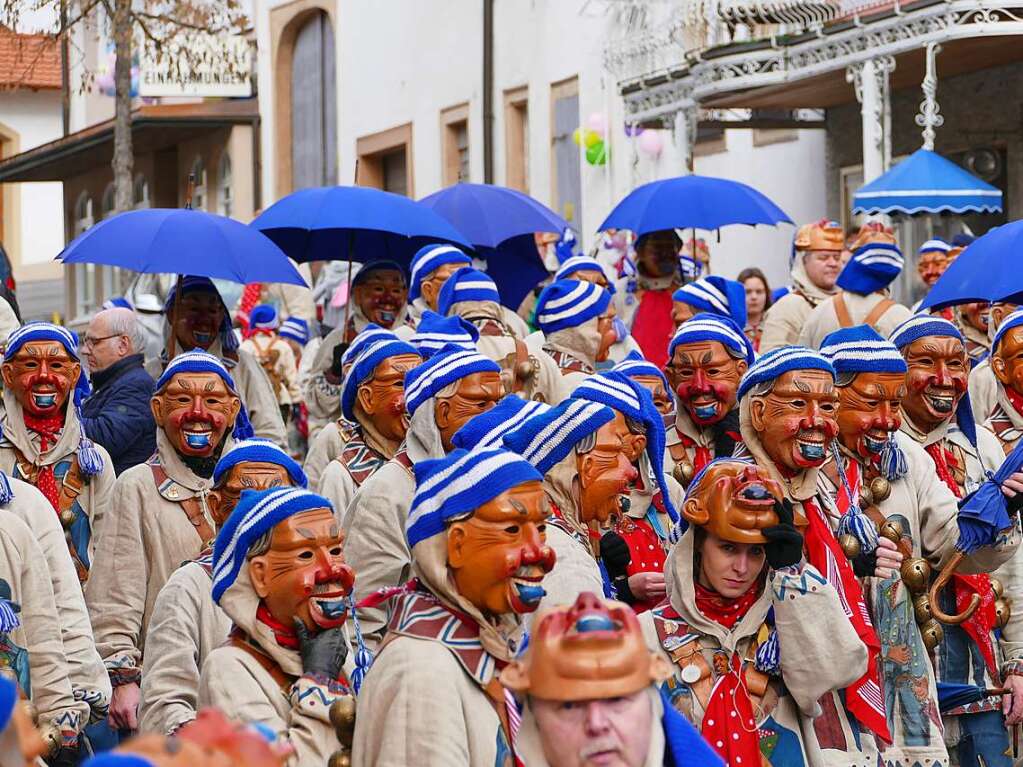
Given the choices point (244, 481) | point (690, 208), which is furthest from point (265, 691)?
point (690, 208)

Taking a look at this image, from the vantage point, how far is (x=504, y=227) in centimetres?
1364

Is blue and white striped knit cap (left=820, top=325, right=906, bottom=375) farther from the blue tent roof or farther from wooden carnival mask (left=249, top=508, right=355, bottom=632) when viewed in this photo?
the blue tent roof

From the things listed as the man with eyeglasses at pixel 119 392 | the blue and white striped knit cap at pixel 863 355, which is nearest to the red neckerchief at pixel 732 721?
the blue and white striped knit cap at pixel 863 355

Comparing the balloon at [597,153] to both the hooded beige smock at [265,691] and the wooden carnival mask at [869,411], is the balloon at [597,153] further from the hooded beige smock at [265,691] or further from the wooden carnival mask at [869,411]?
the hooded beige smock at [265,691]

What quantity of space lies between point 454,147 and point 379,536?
23153 mm

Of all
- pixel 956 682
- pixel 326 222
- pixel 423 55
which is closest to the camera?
pixel 956 682

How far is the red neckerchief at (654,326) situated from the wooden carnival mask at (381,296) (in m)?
1.55

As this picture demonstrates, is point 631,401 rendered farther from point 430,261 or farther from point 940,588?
point 430,261

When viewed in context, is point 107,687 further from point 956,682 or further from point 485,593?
point 956,682

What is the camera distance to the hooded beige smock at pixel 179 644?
21.3 ft

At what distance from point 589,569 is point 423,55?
25.3m

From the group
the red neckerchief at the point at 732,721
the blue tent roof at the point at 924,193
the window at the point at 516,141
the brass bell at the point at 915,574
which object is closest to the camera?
the red neckerchief at the point at 732,721

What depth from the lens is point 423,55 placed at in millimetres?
31000

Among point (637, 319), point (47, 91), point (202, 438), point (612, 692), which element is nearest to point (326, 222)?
point (637, 319)
